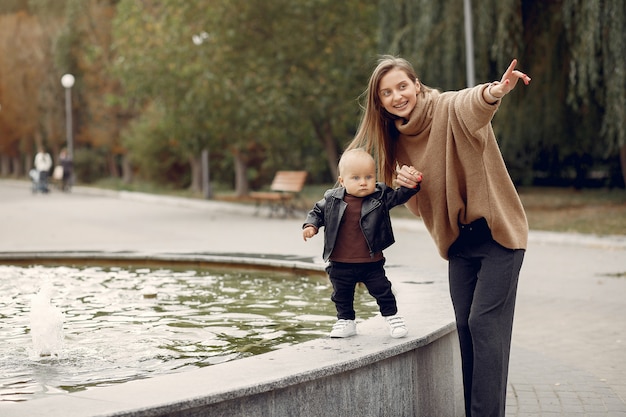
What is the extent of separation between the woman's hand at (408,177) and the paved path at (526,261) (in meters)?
1.90

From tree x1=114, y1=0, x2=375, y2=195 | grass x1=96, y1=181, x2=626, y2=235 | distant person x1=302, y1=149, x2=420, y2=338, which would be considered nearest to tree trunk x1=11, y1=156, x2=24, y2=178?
grass x1=96, y1=181, x2=626, y2=235

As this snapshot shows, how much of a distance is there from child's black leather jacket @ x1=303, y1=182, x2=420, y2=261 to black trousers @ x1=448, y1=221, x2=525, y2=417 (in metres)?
0.38

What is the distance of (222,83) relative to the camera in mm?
23812

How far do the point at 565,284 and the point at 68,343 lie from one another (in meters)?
6.78

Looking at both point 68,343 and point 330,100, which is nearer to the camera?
point 68,343

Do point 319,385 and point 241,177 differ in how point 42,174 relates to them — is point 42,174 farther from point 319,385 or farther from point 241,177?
point 319,385

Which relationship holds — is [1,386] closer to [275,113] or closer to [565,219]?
[565,219]

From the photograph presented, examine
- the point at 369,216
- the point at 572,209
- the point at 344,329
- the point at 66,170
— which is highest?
the point at 66,170

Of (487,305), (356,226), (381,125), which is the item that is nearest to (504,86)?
(381,125)

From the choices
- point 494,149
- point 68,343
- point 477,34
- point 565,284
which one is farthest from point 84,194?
point 494,149

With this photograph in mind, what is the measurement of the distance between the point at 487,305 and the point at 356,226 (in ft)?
2.54

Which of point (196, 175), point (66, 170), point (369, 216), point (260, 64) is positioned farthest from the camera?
point (66, 170)

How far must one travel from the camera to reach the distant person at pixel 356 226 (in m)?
4.90

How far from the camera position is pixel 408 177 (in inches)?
180
